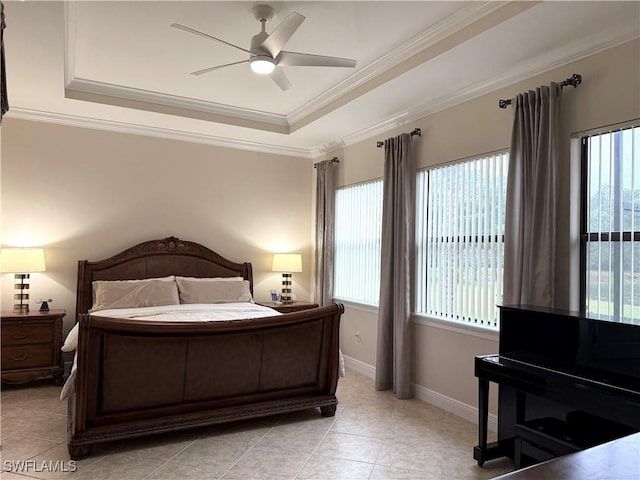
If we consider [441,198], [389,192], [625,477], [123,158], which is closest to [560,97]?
[441,198]

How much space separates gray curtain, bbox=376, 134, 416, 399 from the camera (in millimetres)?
4324

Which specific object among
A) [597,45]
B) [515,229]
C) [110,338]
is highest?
[597,45]

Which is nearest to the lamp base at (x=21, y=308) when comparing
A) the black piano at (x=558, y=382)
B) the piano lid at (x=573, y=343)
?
the black piano at (x=558, y=382)

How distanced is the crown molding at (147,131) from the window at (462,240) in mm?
2362

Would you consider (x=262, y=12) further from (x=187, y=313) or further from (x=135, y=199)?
(x=135, y=199)

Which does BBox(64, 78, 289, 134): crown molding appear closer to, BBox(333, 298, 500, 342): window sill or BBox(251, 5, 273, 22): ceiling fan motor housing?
BBox(251, 5, 273, 22): ceiling fan motor housing

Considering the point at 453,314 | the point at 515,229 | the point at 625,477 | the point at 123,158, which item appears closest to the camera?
the point at 625,477

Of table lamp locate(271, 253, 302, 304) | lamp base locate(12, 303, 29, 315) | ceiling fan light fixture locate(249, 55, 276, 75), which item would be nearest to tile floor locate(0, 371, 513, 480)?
lamp base locate(12, 303, 29, 315)

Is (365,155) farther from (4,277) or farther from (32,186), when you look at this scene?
(4,277)

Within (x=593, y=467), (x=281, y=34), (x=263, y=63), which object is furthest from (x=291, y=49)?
(x=593, y=467)

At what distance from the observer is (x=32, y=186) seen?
481 centimetres

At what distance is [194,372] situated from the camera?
3238mm

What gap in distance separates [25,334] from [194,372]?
2.25m

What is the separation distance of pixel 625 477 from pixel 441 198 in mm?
3476
